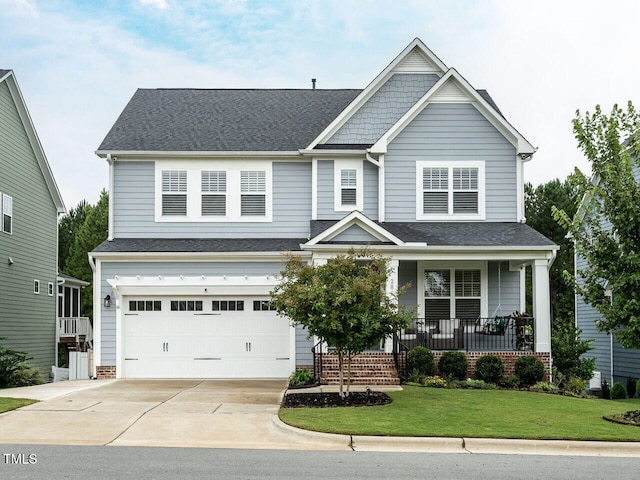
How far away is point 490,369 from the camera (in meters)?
19.6

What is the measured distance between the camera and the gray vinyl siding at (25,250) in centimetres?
2466

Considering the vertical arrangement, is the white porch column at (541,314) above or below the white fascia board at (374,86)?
below

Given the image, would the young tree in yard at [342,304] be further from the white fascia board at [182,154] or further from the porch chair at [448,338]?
the white fascia board at [182,154]

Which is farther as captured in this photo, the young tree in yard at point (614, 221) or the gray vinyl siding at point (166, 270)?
→ the gray vinyl siding at point (166, 270)

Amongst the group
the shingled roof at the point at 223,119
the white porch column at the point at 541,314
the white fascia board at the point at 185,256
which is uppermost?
the shingled roof at the point at 223,119

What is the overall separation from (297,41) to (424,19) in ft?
16.5

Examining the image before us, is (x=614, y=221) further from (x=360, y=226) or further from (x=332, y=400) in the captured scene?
(x=360, y=226)

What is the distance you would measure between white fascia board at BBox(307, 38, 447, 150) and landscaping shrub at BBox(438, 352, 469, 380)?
7627 millimetres

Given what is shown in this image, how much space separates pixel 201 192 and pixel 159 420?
34.5 feet

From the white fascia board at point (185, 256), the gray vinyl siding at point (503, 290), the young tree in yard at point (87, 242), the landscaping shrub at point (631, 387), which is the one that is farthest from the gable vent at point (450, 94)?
the young tree in yard at point (87, 242)

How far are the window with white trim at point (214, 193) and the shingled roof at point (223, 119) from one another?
82 centimetres

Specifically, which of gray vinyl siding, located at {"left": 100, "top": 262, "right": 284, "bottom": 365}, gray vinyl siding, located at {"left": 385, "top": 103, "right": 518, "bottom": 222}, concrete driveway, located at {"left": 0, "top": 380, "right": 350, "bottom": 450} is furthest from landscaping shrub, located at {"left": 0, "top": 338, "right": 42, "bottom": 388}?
gray vinyl siding, located at {"left": 385, "top": 103, "right": 518, "bottom": 222}

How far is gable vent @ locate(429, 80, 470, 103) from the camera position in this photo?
22734mm

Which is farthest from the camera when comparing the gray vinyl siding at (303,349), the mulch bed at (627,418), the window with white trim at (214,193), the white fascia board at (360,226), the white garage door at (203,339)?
the window with white trim at (214,193)
